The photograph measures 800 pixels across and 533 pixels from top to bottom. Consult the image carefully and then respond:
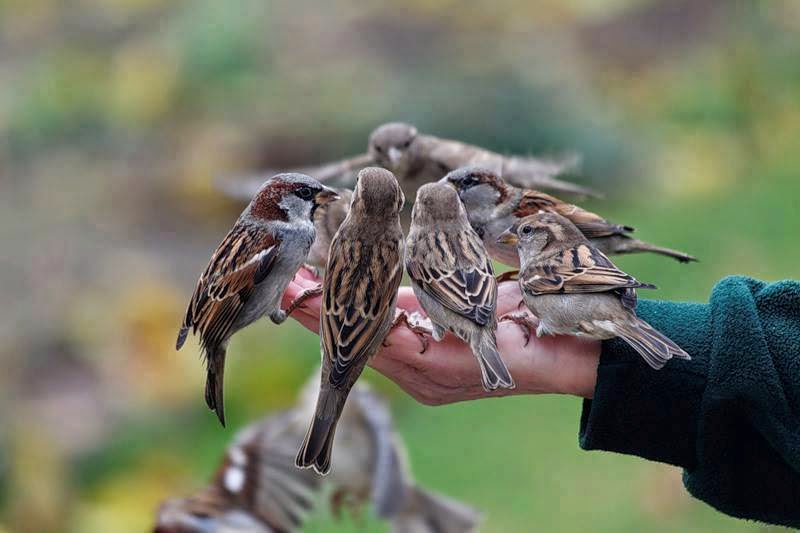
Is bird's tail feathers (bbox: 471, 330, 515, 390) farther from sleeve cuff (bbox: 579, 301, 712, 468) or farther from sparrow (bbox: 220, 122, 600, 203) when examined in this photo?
sparrow (bbox: 220, 122, 600, 203)

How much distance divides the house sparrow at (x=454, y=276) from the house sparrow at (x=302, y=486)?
2.30ft

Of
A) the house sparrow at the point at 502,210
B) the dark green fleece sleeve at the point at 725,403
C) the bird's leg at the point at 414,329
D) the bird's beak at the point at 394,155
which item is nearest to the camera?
the dark green fleece sleeve at the point at 725,403

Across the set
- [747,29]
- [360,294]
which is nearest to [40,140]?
[747,29]

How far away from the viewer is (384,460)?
11.8 feet

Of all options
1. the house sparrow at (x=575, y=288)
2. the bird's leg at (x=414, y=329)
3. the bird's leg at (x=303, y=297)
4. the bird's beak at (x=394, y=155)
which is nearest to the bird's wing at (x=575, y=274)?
the house sparrow at (x=575, y=288)

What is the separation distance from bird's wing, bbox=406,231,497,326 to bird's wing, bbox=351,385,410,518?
75cm

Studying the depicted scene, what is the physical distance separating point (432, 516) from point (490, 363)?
0.92 meters

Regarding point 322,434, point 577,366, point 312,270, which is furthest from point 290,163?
point 322,434

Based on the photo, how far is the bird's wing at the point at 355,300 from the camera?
2.82m

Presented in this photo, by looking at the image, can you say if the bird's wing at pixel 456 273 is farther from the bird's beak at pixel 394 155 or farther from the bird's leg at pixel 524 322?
the bird's beak at pixel 394 155

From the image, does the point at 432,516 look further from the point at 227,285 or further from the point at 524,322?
the point at 227,285

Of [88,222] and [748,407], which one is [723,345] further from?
[88,222]

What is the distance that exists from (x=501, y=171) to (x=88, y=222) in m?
4.08

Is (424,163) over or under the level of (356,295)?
over
